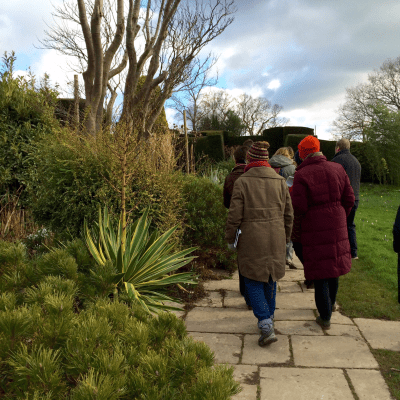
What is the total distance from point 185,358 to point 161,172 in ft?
12.4

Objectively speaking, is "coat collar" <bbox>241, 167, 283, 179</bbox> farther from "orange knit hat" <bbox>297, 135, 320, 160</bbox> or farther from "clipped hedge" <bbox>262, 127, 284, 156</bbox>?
"clipped hedge" <bbox>262, 127, 284, 156</bbox>

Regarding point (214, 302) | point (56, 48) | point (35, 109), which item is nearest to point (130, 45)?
point (35, 109)

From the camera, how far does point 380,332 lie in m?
3.75

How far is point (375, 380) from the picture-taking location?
9.61 ft

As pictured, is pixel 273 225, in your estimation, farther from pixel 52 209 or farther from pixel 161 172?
pixel 52 209

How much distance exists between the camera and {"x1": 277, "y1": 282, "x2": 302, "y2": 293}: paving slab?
5.02 m

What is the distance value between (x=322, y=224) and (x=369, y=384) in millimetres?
1386

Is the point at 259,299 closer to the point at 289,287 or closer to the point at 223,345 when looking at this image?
the point at 223,345

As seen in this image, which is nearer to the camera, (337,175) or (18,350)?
(18,350)

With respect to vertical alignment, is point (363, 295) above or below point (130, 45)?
below

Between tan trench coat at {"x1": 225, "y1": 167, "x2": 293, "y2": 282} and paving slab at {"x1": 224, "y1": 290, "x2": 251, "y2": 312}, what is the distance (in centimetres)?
117

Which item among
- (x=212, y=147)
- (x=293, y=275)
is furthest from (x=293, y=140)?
(x=293, y=275)

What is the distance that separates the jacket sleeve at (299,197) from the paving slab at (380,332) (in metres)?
1.28

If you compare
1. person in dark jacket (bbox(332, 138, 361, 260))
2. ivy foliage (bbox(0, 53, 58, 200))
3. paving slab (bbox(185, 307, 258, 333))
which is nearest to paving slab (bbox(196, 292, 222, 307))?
paving slab (bbox(185, 307, 258, 333))
